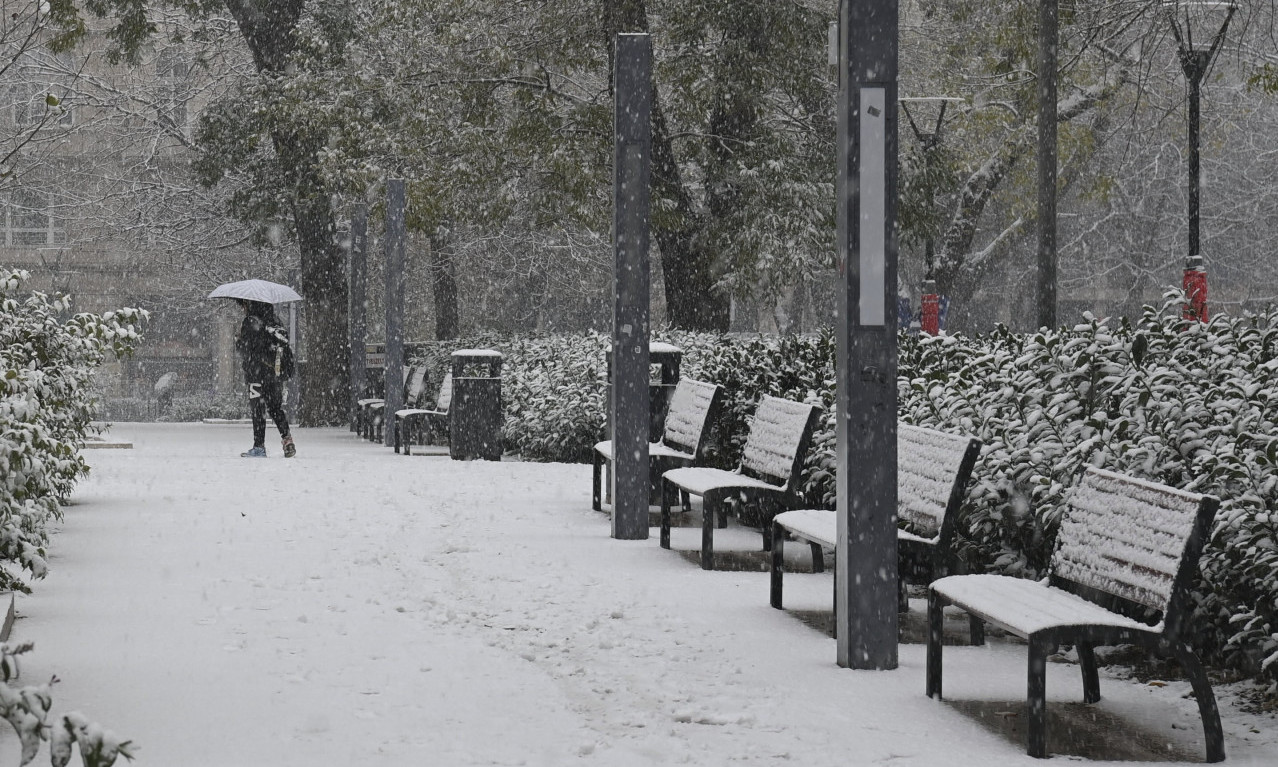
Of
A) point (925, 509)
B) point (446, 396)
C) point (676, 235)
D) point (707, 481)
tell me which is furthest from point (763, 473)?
point (676, 235)

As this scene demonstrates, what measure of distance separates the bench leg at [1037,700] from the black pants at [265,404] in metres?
14.8

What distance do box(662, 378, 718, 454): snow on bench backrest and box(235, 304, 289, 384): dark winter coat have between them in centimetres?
748

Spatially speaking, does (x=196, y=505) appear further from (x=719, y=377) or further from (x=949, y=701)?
(x=949, y=701)

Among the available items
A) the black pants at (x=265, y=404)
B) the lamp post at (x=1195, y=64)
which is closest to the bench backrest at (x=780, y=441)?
the lamp post at (x=1195, y=64)

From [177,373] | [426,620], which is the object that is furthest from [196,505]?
[177,373]

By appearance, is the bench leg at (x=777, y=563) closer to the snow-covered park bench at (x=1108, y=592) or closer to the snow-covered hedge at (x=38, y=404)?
the snow-covered park bench at (x=1108, y=592)

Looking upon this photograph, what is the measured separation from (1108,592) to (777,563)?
292cm

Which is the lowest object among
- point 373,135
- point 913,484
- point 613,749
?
point 613,749

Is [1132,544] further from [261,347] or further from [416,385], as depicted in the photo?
[416,385]

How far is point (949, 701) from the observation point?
6.53 m

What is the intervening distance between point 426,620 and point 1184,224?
1693 inches

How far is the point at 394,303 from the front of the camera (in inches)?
907

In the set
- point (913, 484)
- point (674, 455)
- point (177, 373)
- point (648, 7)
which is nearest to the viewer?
point (913, 484)

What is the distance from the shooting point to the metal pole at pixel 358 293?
27.0 metres
